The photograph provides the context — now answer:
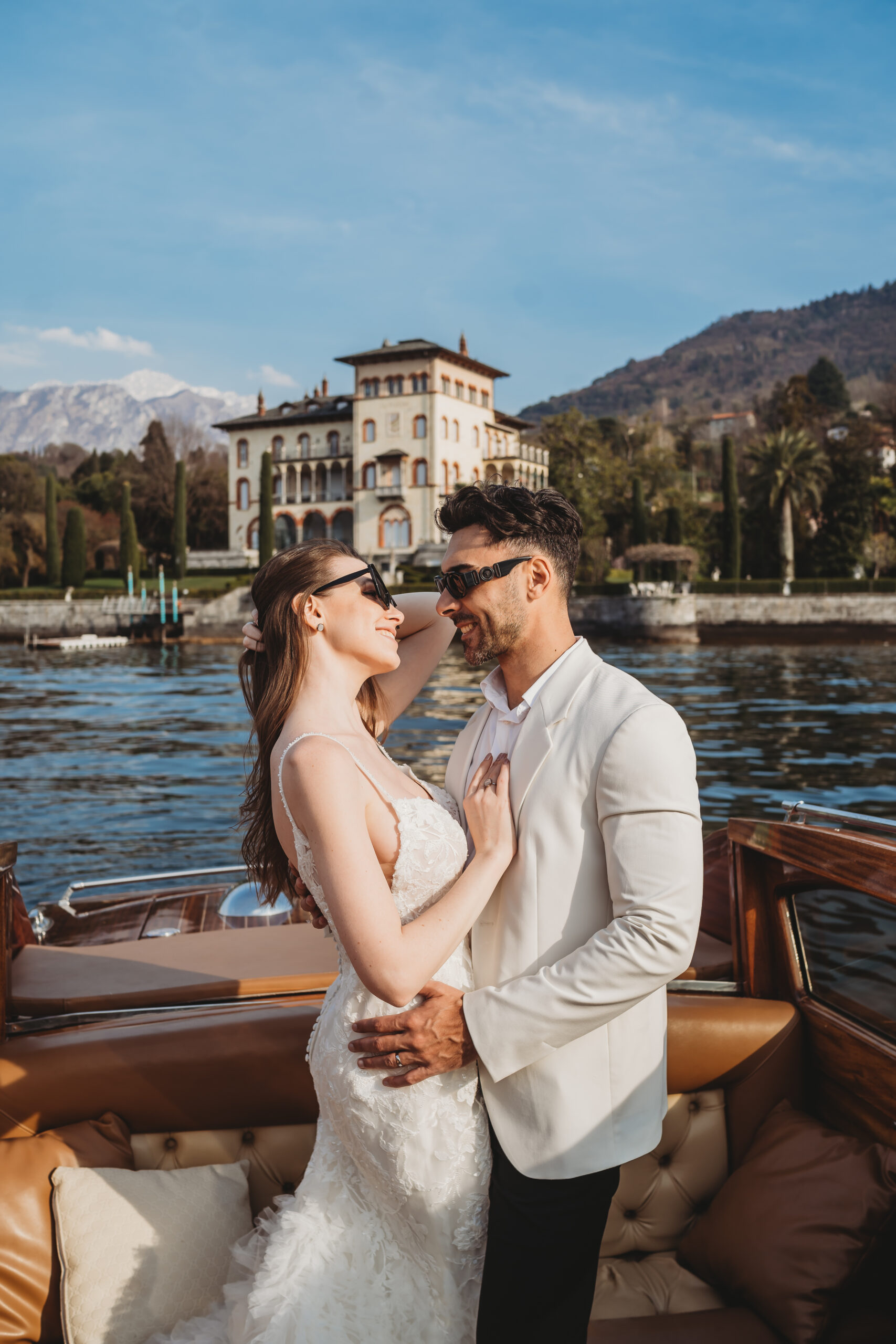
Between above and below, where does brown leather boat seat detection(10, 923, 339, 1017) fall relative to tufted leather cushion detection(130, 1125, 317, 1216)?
above

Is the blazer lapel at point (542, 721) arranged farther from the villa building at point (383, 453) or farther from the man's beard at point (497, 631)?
the villa building at point (383, 453)

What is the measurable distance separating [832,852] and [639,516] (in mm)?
46729

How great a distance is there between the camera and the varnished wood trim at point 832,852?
7.32 feet

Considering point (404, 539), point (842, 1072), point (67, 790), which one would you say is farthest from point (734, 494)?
point (842, 1072)

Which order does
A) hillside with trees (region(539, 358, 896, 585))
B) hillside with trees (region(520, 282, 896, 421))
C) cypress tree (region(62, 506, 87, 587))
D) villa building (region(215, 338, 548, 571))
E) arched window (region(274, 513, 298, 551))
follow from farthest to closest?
1. hillside with trees (region(520, 282, 896, 421))
2. arched window (region(274, 513, 298, 551))
3. villa building (region(215, 338, 548, 571))
4. cypress tree (region(62, 506, 87, 587))
5. hillside with trees (region(539, 358, 896, 585))

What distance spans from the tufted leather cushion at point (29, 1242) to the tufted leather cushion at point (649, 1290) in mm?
1213

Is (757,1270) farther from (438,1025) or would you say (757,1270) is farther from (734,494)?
(734,494)

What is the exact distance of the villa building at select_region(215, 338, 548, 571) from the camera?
56219 millimetres

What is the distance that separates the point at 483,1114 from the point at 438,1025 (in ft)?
0.73

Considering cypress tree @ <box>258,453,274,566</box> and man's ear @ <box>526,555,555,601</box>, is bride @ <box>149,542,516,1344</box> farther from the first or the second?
cypress tree @ <box>258,453,274,566</box>

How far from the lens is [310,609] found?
216cm

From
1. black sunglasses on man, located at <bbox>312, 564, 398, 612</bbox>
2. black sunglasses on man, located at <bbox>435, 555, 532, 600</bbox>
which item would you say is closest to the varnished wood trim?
black sunglasses on man, located at <bbox>435, 555, 532, 600</bbox>

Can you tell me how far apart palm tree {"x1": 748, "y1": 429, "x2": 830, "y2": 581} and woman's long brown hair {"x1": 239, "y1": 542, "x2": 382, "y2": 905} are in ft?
157

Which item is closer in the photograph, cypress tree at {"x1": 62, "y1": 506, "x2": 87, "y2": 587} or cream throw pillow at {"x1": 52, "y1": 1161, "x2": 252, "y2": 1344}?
cream throw pillow at {"x1": 52, "y1": 1161, "x2": 252, "y2": 1344}
